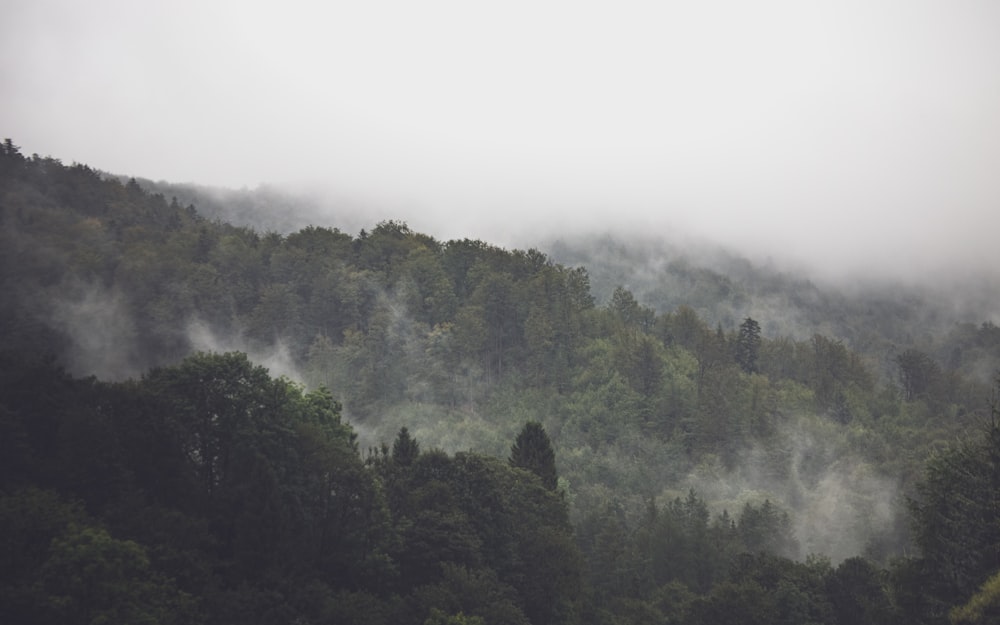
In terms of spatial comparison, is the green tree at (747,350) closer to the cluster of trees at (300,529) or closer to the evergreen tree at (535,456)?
the cluster of trees at (300,529)

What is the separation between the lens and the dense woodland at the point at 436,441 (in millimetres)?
43812

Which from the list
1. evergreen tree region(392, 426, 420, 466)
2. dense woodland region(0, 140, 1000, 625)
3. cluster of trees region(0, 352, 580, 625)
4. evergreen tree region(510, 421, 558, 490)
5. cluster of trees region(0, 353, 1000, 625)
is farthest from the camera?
evergreen tree region(510, 421, 558, 490)

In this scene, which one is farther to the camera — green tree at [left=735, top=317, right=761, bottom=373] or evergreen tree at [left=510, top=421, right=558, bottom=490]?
green tree at [left=735, top=317, right=761, bottom=373]

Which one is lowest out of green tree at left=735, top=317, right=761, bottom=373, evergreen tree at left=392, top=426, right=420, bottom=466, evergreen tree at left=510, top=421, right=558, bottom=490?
evergreen tree at left=510, top=421, right=558, bottom=490

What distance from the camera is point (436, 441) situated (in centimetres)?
10550

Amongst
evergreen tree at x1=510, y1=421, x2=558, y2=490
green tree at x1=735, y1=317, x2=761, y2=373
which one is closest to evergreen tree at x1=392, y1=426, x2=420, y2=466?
evergreen tree at x1=510, y1=421, x2=558, y2=490

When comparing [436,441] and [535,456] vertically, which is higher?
[535,456]

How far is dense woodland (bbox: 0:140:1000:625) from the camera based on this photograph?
4381cm

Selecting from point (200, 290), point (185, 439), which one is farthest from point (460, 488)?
point (200, 290)

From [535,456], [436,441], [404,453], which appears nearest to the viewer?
[404,453]

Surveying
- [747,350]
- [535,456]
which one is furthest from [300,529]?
[747,350]

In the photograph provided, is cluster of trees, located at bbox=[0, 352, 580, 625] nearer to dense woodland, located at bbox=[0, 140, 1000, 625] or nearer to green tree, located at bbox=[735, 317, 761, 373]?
dense woodland, located at bbox=[0, 140, 1000, 625]

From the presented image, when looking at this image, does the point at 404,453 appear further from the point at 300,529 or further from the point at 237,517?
the point at 237,517

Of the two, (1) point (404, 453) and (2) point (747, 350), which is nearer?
(1) point (404, 453)
